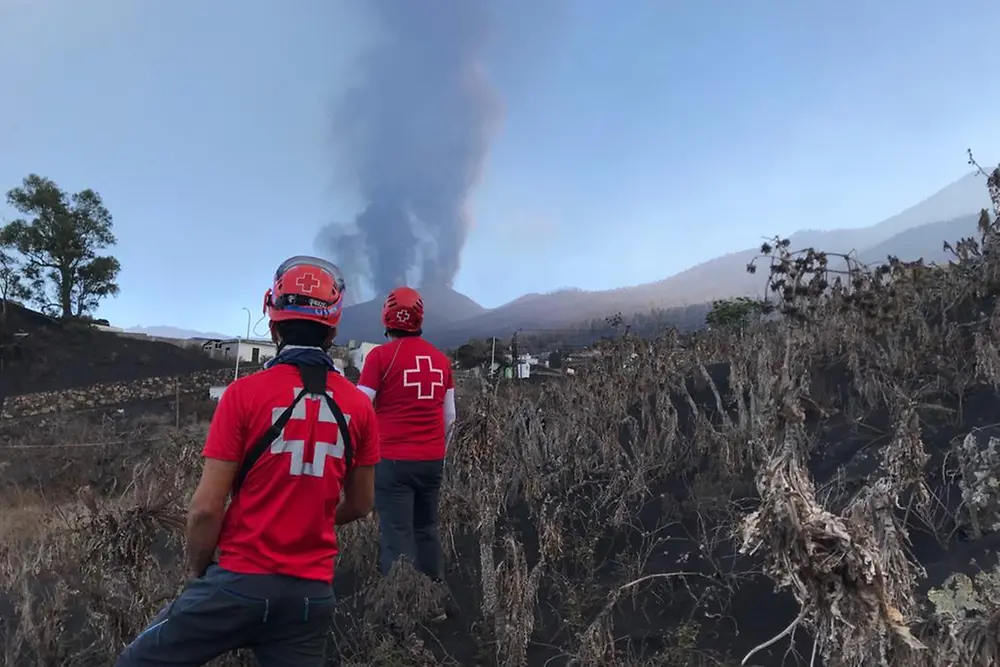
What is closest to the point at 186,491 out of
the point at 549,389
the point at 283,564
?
the point at 283,564

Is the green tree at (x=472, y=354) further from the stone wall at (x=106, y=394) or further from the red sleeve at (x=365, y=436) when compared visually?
the red sleeve at (x=365, y=436)

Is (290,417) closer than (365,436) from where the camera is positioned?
Yes

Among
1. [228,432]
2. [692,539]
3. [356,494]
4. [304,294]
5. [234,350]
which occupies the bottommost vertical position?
[692,539]

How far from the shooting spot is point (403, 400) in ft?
12.0

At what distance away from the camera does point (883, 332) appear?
806 cm

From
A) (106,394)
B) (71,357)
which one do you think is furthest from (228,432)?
(71,357)

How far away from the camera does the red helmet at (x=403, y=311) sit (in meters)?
3.73

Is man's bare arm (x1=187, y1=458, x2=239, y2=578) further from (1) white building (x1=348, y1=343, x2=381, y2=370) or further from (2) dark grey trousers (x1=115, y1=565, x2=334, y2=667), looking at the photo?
(1) white building (x1=348, y1=343, x2=381, y2=370)

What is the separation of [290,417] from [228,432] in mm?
169

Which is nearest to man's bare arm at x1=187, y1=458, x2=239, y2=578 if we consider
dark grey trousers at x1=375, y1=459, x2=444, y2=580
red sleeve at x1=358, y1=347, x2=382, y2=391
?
dark grey trousers at x1=375, y1=459, x2=444, y2=580

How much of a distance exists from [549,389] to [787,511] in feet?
23.9

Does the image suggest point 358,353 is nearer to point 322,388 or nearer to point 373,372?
point 373,372

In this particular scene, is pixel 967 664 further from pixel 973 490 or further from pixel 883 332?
pixel 883 332

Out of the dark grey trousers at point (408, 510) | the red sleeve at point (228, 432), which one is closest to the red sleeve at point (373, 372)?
the dark grey trousers at point (408, 510)
